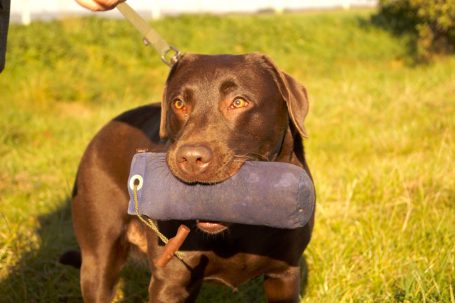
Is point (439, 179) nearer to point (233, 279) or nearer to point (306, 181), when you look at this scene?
point (233, 279)

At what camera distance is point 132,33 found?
44.9 feet

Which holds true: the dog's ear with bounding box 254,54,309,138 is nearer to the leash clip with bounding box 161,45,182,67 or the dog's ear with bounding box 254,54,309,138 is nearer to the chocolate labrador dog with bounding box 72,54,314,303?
the chocolate labrador dog with bounding box 72,54,314,303

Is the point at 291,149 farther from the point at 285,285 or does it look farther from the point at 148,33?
the point at 148,33

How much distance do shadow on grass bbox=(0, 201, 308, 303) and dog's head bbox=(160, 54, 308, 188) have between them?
1.24 m

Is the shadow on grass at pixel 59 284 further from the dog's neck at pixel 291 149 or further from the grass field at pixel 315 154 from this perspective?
the dog's neck at pixel 291 149

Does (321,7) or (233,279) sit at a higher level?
(233,279)

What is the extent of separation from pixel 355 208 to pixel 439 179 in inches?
28.7

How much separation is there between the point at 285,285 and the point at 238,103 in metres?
0.94

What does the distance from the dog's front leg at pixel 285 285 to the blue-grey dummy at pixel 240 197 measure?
76cm

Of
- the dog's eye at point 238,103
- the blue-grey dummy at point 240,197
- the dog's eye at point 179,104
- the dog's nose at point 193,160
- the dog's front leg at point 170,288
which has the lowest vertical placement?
the dog's front leg at point 170,288

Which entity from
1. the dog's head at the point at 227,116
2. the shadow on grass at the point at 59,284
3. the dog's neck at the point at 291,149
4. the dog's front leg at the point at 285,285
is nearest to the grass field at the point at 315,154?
the shadow on grass at the point at 59,284

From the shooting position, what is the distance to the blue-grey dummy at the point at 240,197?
8.55 feet

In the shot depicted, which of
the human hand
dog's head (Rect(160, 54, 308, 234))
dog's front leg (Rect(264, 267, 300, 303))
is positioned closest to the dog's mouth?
dog's head (Rect(160, 54, 308, 234))

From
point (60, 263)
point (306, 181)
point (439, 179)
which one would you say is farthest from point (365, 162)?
point (306, 181)
